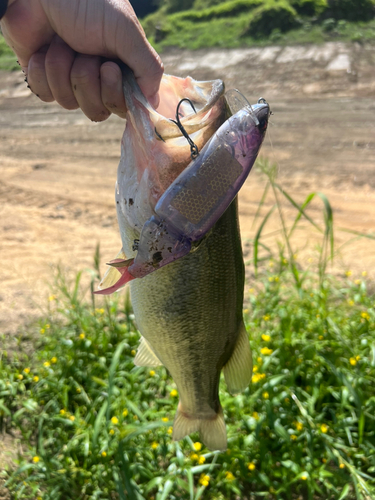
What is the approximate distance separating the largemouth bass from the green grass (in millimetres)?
771

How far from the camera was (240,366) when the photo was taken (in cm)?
193

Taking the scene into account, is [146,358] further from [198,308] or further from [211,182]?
[211,182]

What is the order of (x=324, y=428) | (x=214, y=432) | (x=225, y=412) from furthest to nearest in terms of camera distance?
1. (x=225, y=412)
2. (x=324, y=428)
3. (x=214, y=432)

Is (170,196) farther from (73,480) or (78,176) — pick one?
(78,176)

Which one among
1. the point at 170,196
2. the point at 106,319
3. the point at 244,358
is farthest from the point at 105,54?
the point at 106,319

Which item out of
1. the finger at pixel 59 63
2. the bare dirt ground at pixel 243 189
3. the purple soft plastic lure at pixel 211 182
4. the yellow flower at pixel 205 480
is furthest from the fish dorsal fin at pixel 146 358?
the bare dirt ground at pixel 243 189

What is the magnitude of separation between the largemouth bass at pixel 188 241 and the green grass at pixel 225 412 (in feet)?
2.53

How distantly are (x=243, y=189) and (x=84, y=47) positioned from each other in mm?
5137

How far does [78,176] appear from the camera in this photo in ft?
24.3

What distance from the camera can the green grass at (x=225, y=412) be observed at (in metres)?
2.65

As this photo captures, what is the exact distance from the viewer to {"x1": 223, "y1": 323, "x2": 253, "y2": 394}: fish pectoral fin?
1.91 m

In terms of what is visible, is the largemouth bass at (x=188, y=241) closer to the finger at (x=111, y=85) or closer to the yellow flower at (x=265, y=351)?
the finger at (x=111, y=85)

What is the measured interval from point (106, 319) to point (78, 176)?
419 cm

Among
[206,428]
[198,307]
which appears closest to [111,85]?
[198,307]
